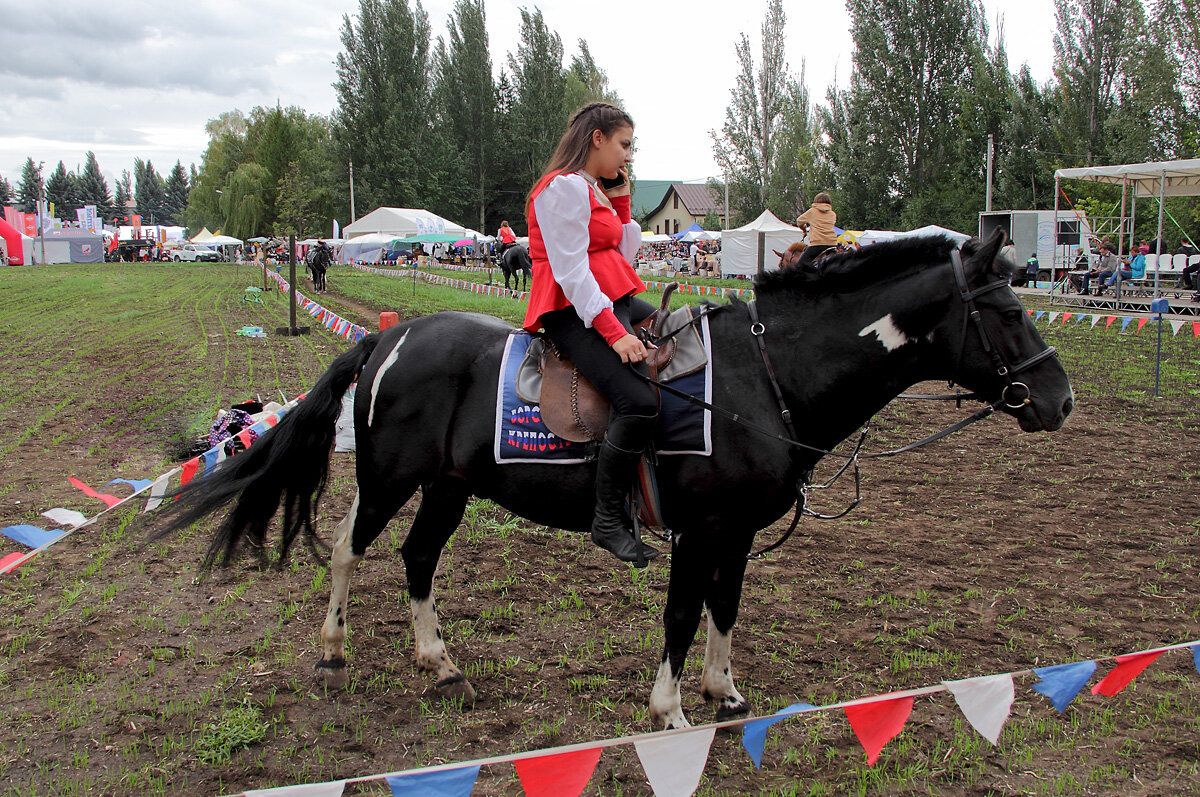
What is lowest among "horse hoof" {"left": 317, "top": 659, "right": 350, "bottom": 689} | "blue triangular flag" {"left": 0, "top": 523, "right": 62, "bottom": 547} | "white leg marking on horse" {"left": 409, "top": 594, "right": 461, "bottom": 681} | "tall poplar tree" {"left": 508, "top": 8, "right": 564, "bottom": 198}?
"horse hoof" {"left": 317, "top": 659, "right": 350, "bottom": 689}

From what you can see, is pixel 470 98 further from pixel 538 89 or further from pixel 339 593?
pixel 339 593

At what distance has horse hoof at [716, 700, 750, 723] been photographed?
11.7 feet

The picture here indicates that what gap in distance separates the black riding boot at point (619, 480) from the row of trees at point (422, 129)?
58.7 metres

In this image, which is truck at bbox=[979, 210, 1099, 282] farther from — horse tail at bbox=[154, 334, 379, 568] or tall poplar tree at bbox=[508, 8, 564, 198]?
tall poplar tree at bbox=[508, 8, 564, 198]

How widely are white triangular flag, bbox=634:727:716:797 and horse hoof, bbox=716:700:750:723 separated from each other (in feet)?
2.83

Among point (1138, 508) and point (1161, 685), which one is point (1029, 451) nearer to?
point (1138, 508)

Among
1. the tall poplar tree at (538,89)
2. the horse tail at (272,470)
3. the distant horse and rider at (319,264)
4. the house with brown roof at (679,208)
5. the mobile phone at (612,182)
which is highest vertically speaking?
the tall poplar tree at (538,89)

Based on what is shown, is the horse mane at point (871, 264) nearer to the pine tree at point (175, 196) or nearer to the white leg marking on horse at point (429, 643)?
the white leg marking on horse at point (429, 643)

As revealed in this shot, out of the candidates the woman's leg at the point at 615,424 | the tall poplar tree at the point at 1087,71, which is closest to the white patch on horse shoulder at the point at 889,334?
the woman's leg at the point at 615,424

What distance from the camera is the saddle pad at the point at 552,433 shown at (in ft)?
→ 10.8

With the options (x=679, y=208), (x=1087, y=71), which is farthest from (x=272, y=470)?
(x=679, y=208)

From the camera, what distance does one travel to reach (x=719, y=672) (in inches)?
143

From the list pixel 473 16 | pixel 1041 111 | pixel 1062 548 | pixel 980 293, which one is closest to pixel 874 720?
pixel 980 293

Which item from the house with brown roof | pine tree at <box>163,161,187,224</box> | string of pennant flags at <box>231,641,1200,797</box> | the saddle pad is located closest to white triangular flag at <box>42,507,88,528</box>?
the saddle pad
